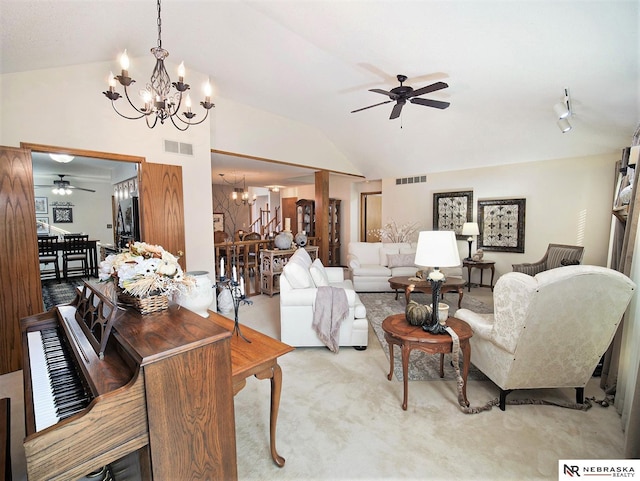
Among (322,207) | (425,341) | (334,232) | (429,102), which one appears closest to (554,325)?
(425,341)

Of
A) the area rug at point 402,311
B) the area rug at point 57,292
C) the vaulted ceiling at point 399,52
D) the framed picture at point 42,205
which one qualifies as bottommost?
the area rug at point 402,311

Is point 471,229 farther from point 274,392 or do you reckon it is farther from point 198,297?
point 198,297

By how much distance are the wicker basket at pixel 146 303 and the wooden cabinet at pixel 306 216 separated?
6.48 metres

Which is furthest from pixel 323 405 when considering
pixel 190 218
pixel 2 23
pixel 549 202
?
pixel 549 202

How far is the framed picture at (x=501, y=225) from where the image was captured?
552 cm

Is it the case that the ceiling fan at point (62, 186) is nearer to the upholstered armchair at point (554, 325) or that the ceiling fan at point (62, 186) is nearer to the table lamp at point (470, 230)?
the upholstered armchair at point (554, 325)

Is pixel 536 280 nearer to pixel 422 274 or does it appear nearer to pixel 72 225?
pixel 422 274

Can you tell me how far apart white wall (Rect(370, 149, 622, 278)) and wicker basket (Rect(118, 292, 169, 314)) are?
6.16 meters

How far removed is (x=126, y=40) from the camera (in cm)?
298

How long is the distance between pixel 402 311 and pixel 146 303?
12.0 feet

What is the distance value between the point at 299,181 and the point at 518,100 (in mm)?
5841

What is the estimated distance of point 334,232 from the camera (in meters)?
8.35

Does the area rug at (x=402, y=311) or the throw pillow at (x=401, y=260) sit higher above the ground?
the throw pillow at (x=401, y=260)

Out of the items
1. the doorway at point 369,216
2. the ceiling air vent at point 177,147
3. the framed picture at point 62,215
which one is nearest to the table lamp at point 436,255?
the ceiling air vent at point 177,147
